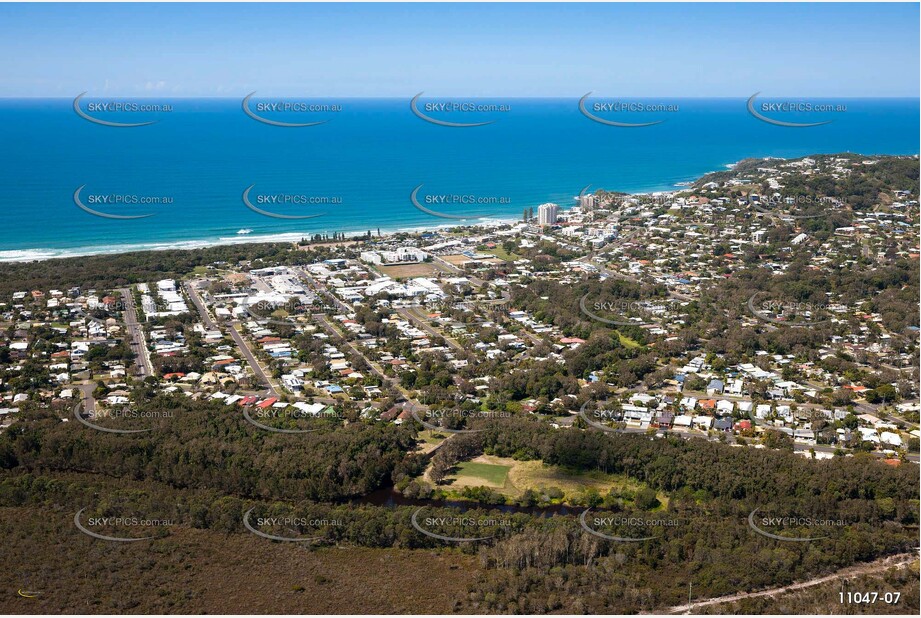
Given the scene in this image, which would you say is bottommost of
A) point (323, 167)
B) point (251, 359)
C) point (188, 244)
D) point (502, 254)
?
point (251, 359)

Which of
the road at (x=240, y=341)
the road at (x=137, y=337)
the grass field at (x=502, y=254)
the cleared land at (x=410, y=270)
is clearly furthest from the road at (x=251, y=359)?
the grass field at (x=502, y=254)

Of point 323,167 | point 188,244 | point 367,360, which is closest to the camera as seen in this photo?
point 367,360

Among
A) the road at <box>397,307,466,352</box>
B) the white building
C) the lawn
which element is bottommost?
the lawn

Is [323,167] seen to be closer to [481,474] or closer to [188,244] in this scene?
[188,244]

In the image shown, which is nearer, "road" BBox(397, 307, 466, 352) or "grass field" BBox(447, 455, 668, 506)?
"grass field" BBox(447, 455, 668, 506)

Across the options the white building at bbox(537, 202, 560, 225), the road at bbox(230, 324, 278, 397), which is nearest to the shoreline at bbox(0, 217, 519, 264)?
the white building at bbox(537, 202, 560, 225)

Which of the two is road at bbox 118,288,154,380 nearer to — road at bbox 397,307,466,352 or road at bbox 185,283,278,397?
road at bbox 185,283,278,397

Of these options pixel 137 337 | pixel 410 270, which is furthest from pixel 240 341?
pixel 410 270

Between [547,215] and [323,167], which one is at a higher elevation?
[323,167]
